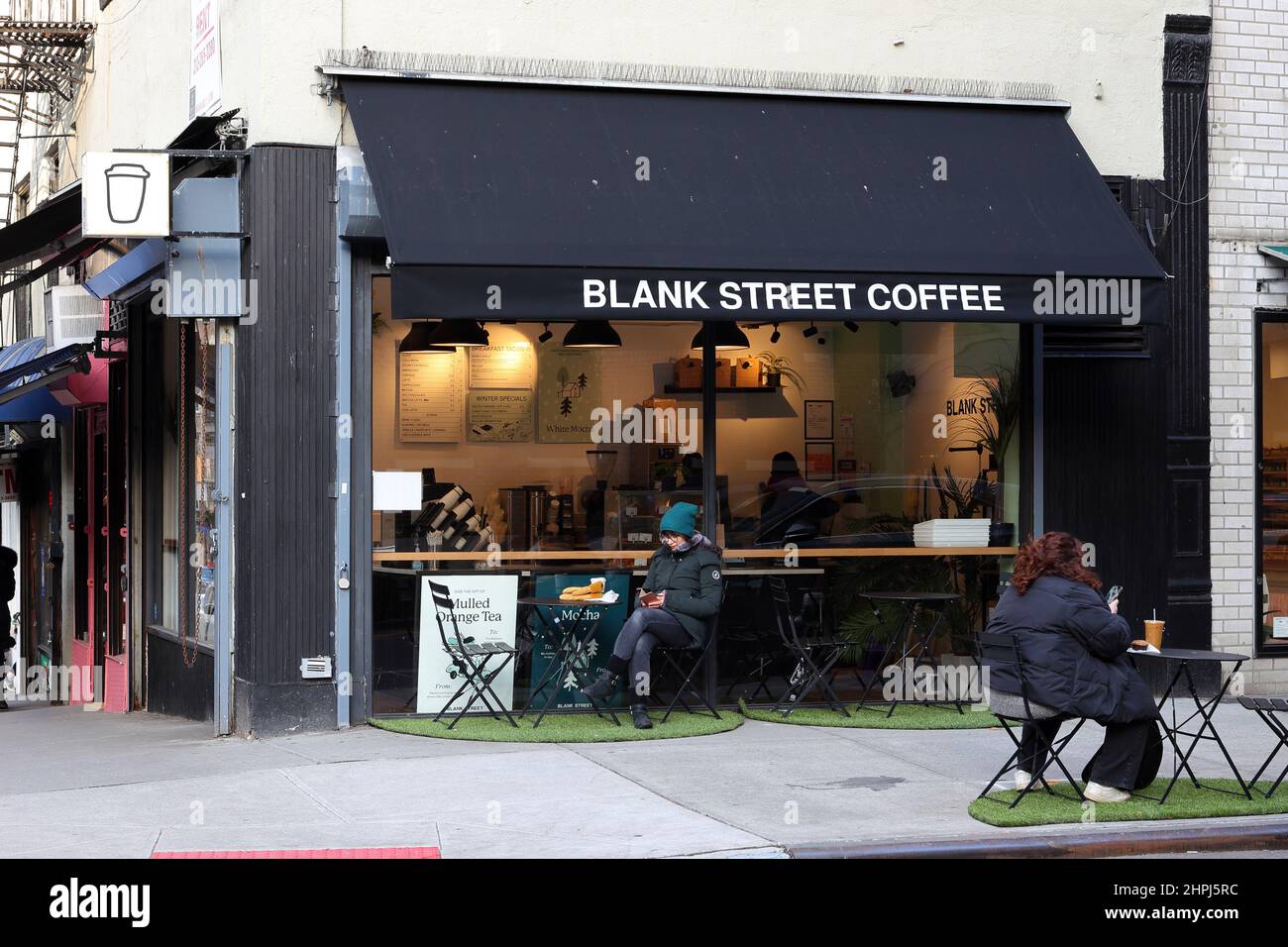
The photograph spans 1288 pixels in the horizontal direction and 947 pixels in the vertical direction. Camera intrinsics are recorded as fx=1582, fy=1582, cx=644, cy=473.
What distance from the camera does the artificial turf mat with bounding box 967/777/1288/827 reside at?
7.88 m

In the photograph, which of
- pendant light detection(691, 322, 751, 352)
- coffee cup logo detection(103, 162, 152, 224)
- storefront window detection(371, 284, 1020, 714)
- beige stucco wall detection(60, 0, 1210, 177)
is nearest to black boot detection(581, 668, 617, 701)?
storefront window detection(371, 284, 1020, 714)

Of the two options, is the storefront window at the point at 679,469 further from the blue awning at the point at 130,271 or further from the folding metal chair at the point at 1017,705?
the folding metal chair at the point at 1017,705

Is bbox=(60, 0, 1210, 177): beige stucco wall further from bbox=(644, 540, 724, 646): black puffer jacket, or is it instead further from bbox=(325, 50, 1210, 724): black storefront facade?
bbox=(644, 540, 724, 646): black puffer jacket

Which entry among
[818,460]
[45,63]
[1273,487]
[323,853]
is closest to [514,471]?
[818,460]

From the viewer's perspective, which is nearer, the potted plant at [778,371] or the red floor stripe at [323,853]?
the red floor stripe at [323,853]

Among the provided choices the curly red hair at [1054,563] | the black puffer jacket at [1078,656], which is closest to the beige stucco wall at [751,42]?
the curly red hair at [1054,563]

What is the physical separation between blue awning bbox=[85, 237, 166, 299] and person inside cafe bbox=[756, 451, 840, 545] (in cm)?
474

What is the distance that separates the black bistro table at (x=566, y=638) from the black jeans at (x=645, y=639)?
1.79 ft

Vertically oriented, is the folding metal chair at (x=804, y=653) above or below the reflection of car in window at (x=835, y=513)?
below

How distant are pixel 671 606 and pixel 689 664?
866 millimetres

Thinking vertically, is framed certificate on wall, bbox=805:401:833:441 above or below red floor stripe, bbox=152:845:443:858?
above

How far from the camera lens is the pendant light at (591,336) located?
1119 cm

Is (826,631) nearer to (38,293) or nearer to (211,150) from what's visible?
(211,150)

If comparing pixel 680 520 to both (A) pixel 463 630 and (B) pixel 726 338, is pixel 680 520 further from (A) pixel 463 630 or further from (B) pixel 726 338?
(A) pixel 463 630
